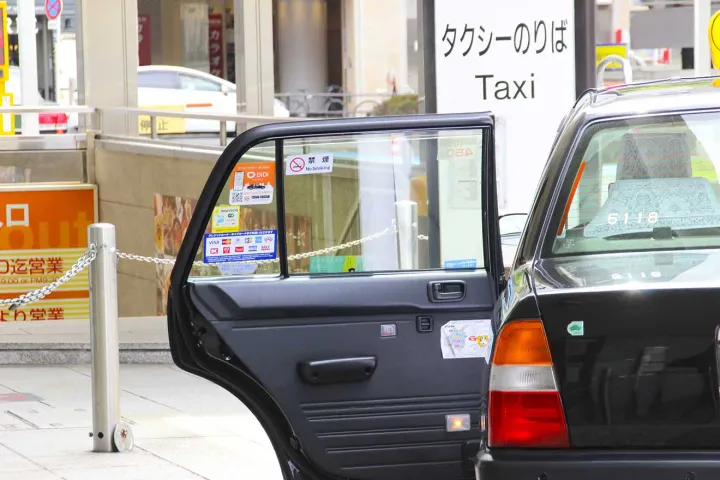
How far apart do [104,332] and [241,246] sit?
165 centimetres

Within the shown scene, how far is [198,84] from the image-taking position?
2658 cm

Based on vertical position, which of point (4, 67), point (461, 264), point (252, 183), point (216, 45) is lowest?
point (461, 264)

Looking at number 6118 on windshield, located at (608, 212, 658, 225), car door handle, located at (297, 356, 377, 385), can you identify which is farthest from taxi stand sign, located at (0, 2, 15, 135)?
number 6118 on windshield, located at (608, 212, 658, 225)

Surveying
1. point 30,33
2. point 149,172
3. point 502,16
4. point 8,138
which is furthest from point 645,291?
point 30,33

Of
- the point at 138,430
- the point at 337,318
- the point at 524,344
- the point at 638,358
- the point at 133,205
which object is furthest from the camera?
the point at 133,205

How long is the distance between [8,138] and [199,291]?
12.4 m

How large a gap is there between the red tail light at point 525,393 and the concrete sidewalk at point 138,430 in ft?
8.63

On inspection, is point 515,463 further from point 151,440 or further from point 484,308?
point 151,440

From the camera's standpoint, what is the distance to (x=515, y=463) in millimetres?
3145

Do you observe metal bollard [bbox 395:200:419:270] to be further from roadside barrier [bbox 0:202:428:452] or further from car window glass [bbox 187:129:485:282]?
roadside barrier [bbox 0:202:428:452]

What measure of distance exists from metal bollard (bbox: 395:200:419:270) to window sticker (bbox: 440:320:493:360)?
266mm

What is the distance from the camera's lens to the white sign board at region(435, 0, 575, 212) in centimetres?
686

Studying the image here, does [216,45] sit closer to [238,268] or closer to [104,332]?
[104,332]

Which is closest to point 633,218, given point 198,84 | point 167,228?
point 167,228
